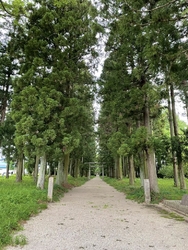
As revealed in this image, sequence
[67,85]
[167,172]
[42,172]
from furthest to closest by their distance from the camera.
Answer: [167,172] → [67,85] → [42,172]

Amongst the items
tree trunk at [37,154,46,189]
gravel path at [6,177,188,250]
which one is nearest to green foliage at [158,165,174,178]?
tree trunk at [37,154,46,189]

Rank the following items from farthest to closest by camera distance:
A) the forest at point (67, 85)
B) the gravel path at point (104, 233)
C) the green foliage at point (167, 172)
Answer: the green foliage at point (167, 172)
the forest at point (67, 85)
the gravel path at point (104, 233)

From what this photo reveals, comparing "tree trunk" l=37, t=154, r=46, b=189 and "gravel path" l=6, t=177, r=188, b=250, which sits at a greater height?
"tree trunk" l=37, t=154, r=46, b=189

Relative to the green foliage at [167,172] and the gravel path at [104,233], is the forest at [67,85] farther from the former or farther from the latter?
the green foliage at [167,172]

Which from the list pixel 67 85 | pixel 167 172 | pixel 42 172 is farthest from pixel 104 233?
pixel 167 172

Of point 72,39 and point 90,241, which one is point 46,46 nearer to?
point 72,39

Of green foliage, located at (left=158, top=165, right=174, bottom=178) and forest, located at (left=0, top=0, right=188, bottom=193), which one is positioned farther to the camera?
green foliage, located at (left=158, top=165, right=174, bottom=178)

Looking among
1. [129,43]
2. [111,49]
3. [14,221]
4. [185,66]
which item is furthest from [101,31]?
[14,221]

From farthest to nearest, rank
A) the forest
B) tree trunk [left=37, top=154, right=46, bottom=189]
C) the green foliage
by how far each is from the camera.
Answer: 1. the green foliage
2. tree trunk [left=37, top=154, right=46, bottom=189]
3. the forest

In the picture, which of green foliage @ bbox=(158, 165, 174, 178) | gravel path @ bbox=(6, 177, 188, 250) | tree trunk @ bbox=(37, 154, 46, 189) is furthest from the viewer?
green foliage @ bbox=(158, 165, 174, 178)

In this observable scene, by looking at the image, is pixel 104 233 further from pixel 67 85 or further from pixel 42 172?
pixel 67 85

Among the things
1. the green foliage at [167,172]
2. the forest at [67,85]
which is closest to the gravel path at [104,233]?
the forest at [67,85]

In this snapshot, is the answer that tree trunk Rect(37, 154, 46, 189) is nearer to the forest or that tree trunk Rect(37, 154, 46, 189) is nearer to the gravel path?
the forest

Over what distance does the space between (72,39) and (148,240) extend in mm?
10373
